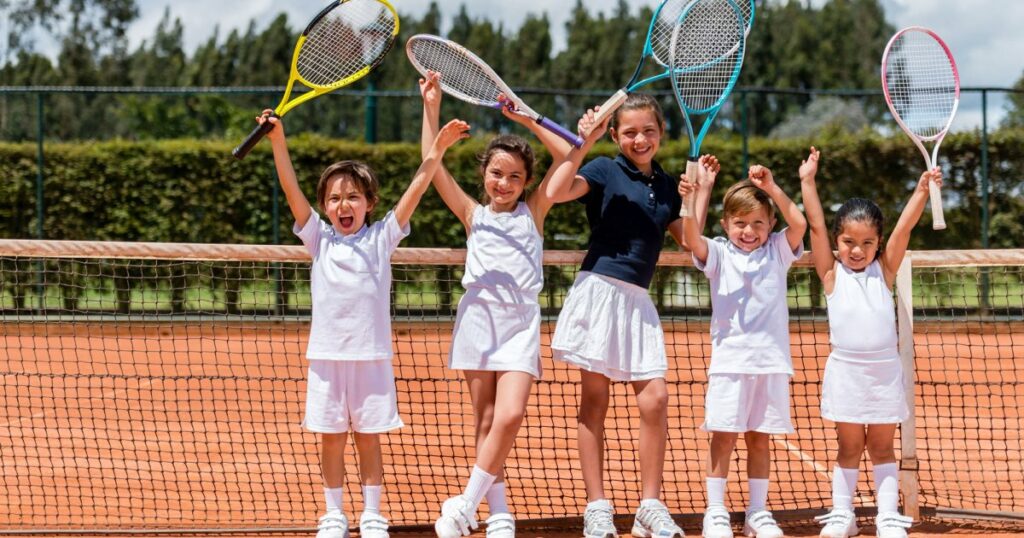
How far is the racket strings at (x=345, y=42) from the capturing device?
174 inches

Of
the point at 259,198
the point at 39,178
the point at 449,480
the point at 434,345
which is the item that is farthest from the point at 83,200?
the point at 449,480

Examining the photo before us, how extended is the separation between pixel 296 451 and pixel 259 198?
271 inches

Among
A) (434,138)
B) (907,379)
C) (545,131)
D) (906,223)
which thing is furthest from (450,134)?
(907,379)

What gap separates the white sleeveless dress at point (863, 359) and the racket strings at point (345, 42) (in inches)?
78.8

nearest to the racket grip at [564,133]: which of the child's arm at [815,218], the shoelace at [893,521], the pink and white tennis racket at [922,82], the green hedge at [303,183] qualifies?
the child's arm at [815,218]

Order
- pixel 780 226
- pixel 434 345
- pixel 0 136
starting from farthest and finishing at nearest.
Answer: pixel 0 136 → pixel 780 226 → pixel 434 345

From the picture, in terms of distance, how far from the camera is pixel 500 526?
408cm

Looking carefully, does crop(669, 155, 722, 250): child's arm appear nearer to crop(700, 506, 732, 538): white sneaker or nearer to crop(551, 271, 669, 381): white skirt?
crop(551, 271, 669, 381): white skirt

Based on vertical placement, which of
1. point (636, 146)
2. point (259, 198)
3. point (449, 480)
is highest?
point (259, 198)

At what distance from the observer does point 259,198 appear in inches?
505

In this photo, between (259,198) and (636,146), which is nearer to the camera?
(636,146)

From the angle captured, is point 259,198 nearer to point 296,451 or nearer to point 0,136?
point 0,136

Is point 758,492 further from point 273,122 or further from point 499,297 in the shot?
point 273,122

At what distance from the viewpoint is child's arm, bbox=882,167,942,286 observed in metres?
4.20
